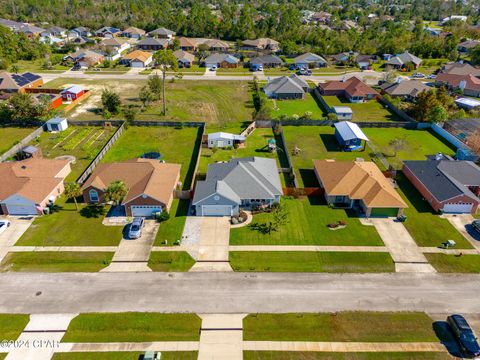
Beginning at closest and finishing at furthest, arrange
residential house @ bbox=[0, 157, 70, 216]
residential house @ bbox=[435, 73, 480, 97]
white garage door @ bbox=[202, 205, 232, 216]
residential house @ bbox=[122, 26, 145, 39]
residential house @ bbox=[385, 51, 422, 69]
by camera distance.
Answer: residential house @ bbox=[0, 157, 70, 216] < white garage door @ bbox=[202, 205, 232, 216] < residential house @ bbox=[435, 73, 480, 97] < residential house @ bbox=[385, 51, 422, 69] < residential house @ bbox=[122, 26, 145, 39]

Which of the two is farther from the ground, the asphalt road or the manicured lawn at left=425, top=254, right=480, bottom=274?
the manicured lawn at left=425, top=254, right=480, bottom=274

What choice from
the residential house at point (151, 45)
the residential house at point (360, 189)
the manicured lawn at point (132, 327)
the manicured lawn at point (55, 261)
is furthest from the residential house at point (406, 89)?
the residential house at point (151, 45)

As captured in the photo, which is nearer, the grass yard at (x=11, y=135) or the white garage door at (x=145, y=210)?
the white garage door at (x=145, y=210)

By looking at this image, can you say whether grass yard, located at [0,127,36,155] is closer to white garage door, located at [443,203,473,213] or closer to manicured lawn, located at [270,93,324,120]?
manicured lawn, located at [270,93,324,120]

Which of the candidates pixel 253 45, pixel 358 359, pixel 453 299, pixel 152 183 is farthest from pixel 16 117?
pixel 253 45

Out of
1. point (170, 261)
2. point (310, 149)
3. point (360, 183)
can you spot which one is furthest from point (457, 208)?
point (170, 261)

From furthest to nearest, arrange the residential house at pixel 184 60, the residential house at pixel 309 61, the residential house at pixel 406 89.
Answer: the residential house at pixel 184 60, the residential house at pixel 309 61, the residential house at pixel 406 89

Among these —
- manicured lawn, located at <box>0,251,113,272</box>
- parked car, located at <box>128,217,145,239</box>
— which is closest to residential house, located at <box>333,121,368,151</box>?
parked car, located at <box>128,217,145,239</box>

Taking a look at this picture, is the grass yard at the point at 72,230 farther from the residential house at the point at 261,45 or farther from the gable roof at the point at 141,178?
the residential house at the point at 261,45

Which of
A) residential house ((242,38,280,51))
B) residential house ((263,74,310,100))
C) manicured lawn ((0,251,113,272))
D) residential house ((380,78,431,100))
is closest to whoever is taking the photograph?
manicured lawn ((0,251,113,272))
